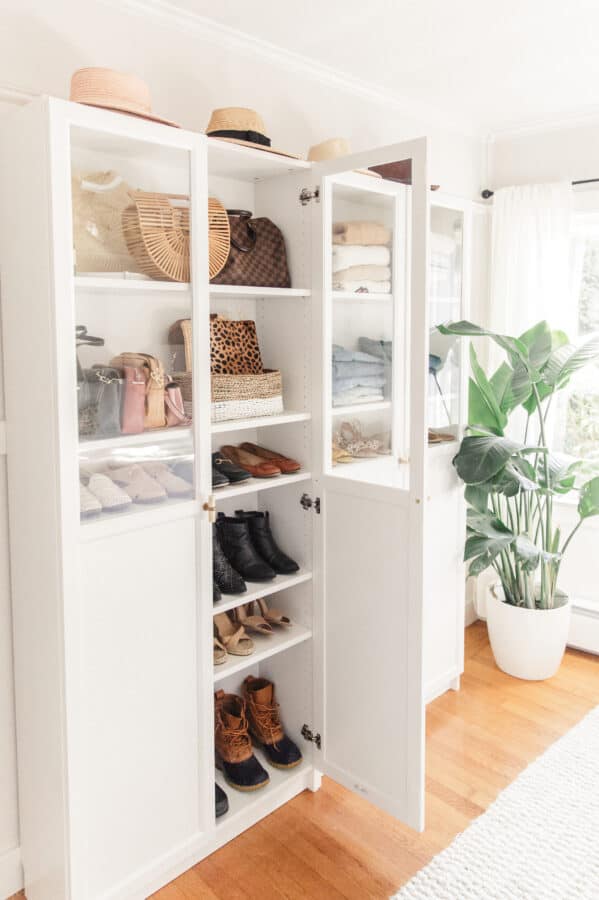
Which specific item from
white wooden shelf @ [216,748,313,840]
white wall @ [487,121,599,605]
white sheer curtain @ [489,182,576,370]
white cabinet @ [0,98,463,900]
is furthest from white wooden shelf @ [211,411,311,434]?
white wall @ [487,121,599,605]

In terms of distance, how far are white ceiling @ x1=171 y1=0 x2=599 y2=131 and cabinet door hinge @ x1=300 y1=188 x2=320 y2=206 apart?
54cm

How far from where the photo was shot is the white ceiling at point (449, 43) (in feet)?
7.32

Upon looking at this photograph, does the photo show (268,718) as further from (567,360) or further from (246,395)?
(567,360)

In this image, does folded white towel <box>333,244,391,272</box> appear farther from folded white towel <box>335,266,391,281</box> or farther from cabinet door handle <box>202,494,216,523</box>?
cabinet door handle <box>202,494,216,523</box>

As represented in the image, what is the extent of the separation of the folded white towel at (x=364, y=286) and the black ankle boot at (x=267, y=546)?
2.69ft

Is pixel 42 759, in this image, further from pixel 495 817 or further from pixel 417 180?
pixel 417 180

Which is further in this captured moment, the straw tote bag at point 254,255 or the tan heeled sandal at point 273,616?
the tan heeled sandal at point 273,616

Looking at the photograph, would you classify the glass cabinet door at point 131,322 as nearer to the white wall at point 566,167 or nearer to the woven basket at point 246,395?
the woven basket at point 246,395

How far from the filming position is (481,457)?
285 cm

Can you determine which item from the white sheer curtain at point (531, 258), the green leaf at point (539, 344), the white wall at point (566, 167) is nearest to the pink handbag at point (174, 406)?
the green leaf at point (539, 344)

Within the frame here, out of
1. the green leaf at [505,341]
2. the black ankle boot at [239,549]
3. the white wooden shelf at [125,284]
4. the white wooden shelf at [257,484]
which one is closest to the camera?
the white wooden shelf at [125,284]

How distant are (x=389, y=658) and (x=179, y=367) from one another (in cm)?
108

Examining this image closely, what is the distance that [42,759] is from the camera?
190 cm

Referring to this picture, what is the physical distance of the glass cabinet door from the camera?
5.72 ft
